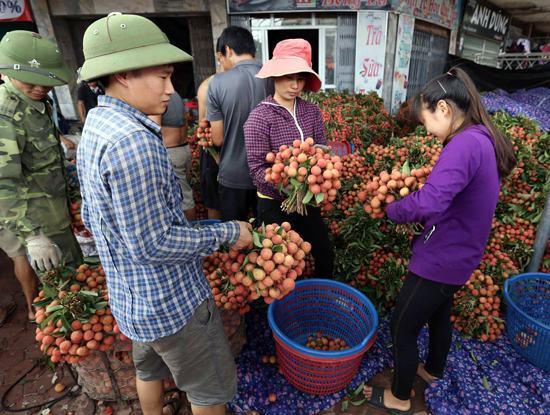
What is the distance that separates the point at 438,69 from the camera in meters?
10.5

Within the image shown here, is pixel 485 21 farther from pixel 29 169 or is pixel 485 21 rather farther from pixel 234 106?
pixel 29 169

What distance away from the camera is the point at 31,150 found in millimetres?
2254

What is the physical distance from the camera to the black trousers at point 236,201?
2816 mm

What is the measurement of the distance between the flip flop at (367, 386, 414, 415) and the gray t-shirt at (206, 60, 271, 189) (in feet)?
5.70

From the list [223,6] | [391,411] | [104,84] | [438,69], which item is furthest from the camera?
[438,69]

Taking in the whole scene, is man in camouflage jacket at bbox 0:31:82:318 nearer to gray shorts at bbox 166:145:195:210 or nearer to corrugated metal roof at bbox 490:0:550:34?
gray shorts at bbox 166:145:195:210

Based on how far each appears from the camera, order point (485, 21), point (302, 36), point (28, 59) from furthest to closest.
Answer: point (485, 21)
point (302, 36)
point (28, 59)

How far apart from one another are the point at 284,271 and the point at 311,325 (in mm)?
1172

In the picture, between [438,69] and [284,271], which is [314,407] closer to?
[284,271]

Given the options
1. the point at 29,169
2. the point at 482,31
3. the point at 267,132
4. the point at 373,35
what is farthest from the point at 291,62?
the point at 482,31

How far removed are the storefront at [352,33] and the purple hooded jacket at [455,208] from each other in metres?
7.21

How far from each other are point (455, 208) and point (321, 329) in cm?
153

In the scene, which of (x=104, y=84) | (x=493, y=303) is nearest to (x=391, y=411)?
(x=493, y=303)

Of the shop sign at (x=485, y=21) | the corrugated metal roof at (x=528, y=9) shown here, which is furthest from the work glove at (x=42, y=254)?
the corrugated metal roof at (x=528, y=9)
